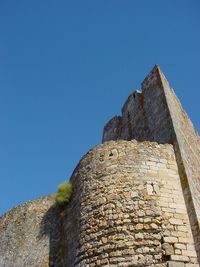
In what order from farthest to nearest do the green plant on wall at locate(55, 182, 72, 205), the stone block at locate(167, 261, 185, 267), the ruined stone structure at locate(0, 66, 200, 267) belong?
the green plant on wall at locate(55, 182, 72, 205) → the ruined stone structure at locate(0, 66, 200, 267) → the stone block at locate(167, 261, 185, 267)

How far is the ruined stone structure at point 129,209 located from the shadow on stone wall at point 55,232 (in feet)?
0.08

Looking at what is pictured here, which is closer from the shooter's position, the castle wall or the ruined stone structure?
the castle wall

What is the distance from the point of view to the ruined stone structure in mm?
7289

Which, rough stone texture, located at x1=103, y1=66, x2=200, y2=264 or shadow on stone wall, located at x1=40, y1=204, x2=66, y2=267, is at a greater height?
rough stone texture, located at x1=103, y1=66, x2=200, y2=264

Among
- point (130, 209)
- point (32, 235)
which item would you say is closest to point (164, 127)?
point (130, 209)

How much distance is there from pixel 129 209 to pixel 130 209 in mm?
22

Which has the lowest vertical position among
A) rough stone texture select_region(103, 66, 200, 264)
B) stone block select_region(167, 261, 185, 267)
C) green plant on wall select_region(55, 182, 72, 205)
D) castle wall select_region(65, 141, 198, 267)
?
stone block select_region(167, 261, 185, 267)

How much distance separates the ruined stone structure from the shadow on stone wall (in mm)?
25

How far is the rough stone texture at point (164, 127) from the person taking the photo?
8.18 meters

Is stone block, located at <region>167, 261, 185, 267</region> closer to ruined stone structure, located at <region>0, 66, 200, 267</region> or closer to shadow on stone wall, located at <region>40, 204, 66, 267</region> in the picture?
ruined stone structure, located at <region>0, 66, 200, 267</region>

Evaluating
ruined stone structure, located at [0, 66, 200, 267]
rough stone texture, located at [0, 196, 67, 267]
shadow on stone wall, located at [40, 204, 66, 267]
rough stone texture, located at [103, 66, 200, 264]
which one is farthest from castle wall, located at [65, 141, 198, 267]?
rough stone texture, located at [0, 196, 67, 267]

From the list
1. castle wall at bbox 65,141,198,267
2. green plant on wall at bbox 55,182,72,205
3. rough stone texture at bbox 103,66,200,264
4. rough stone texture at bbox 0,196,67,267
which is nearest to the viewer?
castle wall at bbox 65,141,198,267

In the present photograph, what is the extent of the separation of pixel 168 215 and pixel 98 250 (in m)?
1.60

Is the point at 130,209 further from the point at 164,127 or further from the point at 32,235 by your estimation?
the point at 32,235
